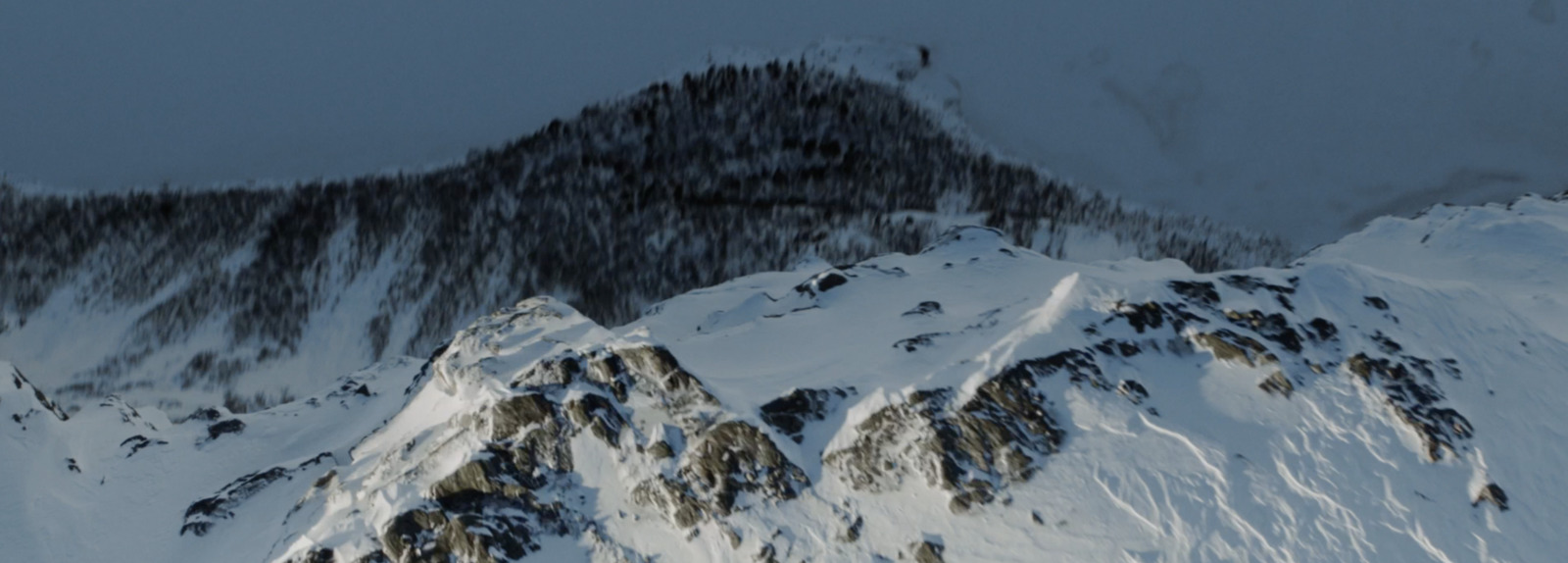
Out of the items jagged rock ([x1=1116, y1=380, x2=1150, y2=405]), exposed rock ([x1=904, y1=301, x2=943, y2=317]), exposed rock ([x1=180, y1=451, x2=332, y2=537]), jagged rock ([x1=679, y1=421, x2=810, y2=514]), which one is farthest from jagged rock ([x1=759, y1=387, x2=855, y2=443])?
exposed rock ([x1=180, y1=451, x2=332, y2=537])

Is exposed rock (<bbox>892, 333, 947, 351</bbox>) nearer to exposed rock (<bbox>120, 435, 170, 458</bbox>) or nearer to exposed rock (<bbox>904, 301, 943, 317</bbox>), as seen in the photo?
exposed rock (<bbox>904, 301, 943, 317</bbox>)

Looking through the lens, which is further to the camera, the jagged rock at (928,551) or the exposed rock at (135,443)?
the exposed rock at (135,443)

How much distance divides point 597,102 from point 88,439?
3919 cm

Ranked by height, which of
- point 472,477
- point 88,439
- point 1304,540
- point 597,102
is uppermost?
point 597,102

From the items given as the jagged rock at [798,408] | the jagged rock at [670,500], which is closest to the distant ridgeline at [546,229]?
the jagged rock at [798,408]

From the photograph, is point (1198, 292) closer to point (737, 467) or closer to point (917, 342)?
point (917, 342)

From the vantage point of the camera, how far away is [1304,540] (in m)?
32.5

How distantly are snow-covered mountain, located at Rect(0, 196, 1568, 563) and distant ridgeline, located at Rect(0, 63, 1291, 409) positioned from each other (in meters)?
22.0

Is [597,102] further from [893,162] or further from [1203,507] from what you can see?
[1203,507]

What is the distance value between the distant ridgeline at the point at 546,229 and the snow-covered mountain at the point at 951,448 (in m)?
22.0

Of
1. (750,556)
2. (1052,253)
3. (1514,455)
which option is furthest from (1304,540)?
(1052,253)

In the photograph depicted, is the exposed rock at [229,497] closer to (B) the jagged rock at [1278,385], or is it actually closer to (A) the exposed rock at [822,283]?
(A) the exposed rock at [822,283]

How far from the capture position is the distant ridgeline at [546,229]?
64.7m

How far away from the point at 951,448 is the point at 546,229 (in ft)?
138
